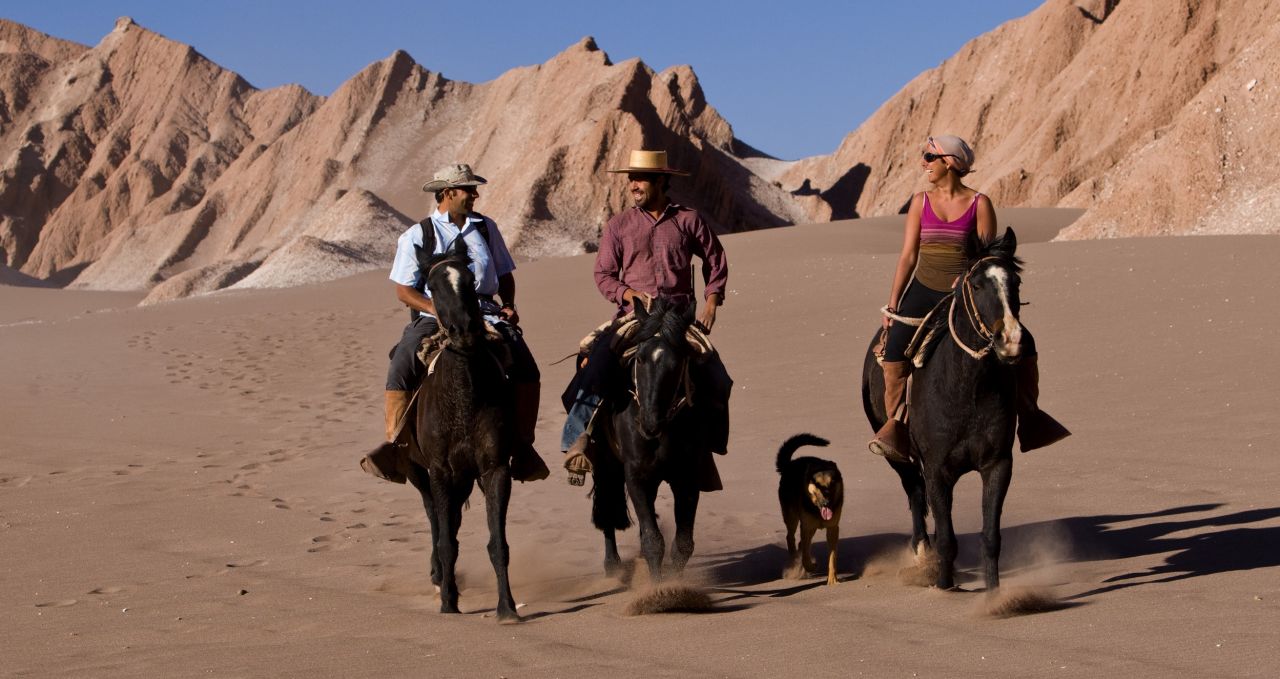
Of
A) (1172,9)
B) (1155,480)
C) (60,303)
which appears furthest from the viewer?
(1172,9)

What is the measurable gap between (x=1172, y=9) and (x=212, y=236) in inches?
2589

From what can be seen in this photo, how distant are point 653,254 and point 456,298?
1618 mm

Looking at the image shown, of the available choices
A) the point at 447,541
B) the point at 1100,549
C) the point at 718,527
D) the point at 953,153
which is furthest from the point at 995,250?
the point at 718,527

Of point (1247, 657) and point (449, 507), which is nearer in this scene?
point (1247, 657)

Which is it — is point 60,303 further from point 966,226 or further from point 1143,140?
point 966,226

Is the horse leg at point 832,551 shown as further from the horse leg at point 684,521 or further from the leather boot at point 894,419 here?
the horse leg at point 684,521

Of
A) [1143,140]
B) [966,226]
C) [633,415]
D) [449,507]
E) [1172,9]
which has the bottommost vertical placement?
[449,507]

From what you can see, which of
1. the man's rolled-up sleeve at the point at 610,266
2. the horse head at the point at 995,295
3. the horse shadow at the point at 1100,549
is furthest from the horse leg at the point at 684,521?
the horse head at the point at 995,295

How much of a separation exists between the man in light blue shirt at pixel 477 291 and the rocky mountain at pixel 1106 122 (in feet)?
96.6

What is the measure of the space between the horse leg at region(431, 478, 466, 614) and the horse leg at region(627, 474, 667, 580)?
3.37ft

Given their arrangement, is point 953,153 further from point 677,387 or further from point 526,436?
point 526,436

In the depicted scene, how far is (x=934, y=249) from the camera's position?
8773mm

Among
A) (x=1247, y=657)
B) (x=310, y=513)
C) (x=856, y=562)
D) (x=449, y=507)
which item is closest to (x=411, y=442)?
(x=449, y=507)

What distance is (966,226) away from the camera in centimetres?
864
